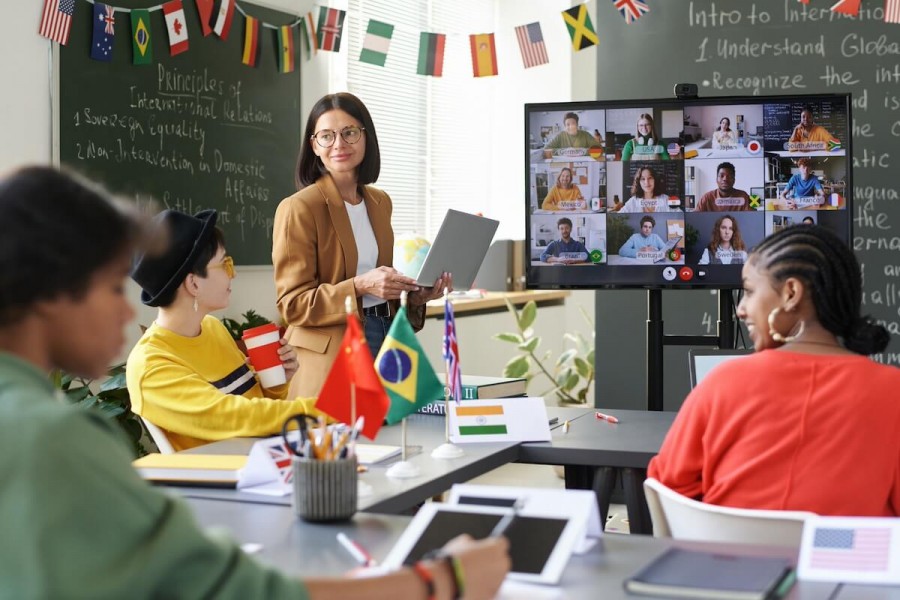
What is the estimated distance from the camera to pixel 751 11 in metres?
4.41

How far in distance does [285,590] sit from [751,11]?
12.8 feet

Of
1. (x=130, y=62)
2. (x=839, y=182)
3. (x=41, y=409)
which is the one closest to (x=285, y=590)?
(x=41, y=409)

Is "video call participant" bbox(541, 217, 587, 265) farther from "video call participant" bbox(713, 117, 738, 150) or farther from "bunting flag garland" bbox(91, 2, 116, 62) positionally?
"bunting flag garland" bbox(91, 2, 116, 62)

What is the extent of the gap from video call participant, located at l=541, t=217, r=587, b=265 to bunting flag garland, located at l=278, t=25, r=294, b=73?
1894 millimetres

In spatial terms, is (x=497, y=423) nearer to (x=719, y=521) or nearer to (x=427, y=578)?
(x=719, y=521)

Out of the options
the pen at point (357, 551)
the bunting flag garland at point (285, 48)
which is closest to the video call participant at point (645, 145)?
the bunting flag garland at point (285, 48)

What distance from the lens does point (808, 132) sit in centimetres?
330

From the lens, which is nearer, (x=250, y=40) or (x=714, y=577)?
(x=714, y=577)

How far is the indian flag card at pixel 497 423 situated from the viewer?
2.54m

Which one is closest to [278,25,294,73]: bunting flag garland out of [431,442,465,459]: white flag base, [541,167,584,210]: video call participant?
[541,167,584,210]: video call participant

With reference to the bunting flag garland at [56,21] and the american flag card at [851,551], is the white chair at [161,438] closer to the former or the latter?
the american flag card at [851,551]

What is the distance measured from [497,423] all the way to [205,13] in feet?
8.20

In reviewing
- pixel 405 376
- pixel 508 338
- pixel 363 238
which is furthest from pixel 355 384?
pixel 508 338

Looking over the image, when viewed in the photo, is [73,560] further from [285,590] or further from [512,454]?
[512,454]
